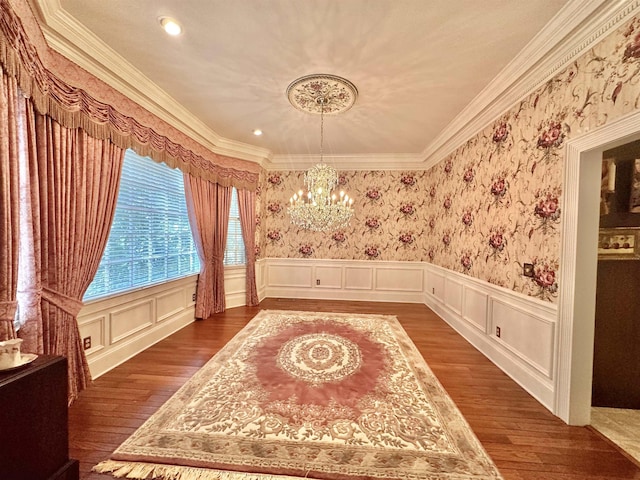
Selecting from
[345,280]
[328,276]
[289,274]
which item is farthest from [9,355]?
[345,280]

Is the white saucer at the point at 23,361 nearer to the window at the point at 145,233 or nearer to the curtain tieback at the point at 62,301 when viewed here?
the curtain tieback at the point at 62,301

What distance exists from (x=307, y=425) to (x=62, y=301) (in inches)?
81.9

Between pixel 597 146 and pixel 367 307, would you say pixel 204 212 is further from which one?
pixel 597 146

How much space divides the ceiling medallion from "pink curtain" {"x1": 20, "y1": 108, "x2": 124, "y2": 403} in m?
1.88

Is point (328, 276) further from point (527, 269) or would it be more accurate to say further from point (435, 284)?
point (527, 269)

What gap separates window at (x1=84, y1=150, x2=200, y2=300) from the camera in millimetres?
2701

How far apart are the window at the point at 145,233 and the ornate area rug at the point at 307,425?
52.2 inches

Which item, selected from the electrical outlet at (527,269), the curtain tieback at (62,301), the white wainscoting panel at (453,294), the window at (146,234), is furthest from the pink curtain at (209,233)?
the electrical outlet at (527,269)

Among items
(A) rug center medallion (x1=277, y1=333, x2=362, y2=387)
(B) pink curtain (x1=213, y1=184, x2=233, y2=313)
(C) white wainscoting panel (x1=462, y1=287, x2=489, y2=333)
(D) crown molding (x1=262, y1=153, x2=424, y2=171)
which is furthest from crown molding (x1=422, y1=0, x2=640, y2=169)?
(B) pink curtain (x1=213, y1=184, x2=233, y2=313)

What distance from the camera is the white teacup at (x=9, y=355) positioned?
122 cm

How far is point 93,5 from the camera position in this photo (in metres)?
1.80

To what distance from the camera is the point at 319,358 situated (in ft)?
9.22

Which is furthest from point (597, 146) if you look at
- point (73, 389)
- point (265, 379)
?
point (73, 389)

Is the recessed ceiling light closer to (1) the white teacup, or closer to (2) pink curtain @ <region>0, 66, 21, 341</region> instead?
(2) pink curtain @ <region>0, 66, 21, 341</region>
